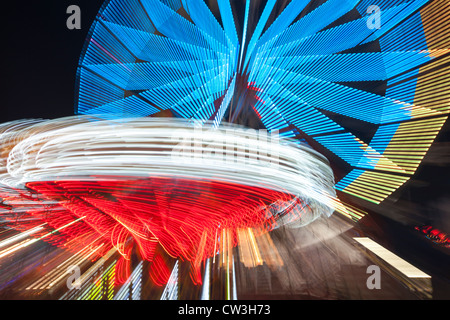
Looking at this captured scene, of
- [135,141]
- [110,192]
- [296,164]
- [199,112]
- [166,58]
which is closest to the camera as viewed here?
[135,141]

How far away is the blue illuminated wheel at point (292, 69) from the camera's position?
428cm

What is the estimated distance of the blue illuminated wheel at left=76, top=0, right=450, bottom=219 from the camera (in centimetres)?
428

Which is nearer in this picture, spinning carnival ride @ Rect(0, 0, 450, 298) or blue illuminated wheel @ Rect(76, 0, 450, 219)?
spinning carnival ride @ Rect(0, 0, 450, 298)

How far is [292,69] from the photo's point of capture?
16.3ft

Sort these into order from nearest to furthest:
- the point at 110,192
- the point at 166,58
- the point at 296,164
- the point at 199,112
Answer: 1. the point at 110,192
2. the point at 296,164
3. the point at 166,58
4. the point at 199,112

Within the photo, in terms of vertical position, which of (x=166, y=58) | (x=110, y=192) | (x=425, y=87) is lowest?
(x=110, y=192)

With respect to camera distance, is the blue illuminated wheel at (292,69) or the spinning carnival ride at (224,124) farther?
the blue illuminated wheel at (292,69)

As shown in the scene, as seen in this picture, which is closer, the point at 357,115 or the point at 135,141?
the point at 135,141

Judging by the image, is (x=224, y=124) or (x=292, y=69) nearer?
(x=292, y=69)

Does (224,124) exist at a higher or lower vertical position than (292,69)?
lower
